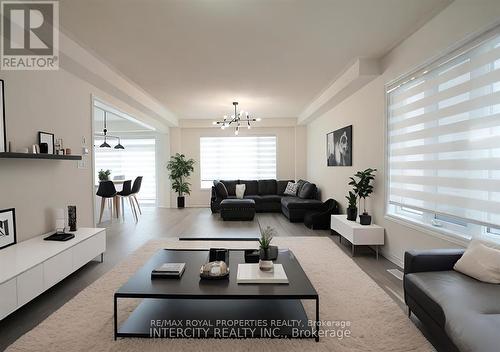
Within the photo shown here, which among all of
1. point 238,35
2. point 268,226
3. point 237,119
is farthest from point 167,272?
point 237,119

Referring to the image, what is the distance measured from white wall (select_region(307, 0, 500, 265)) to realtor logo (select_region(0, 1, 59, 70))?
3763mm

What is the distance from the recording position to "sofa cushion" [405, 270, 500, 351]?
1.40 meters

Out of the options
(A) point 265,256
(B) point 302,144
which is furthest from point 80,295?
(B) point 302,144

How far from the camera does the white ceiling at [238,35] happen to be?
8.61ft

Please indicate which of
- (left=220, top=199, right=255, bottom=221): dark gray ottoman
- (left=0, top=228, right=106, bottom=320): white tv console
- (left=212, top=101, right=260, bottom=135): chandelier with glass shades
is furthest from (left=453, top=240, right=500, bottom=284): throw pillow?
(left=212, top=101, right=260, bottom=135): chandelier with glass shades

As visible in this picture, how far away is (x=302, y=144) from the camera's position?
866 cm

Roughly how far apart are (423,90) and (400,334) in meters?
2.54

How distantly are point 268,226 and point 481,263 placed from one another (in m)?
2.21

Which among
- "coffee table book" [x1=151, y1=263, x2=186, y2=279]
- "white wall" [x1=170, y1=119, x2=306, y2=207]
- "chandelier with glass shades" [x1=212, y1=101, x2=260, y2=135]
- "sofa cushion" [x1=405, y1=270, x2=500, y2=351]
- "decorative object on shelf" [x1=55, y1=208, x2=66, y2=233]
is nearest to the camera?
"sofa cushion" [x1=405, y1=270, x2=500, y2=351]

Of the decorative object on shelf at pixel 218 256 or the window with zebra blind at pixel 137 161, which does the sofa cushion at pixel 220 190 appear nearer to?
the window with zebra blind at pixel 137 161

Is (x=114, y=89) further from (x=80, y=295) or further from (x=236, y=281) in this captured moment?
(x=236, y=281)

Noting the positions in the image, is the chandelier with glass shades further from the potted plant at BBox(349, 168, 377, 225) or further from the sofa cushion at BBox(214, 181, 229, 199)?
the potted plant at BBox(349, 168, 377, 225)

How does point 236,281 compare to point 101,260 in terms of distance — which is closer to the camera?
point 236,281

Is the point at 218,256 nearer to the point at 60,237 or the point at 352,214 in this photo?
the point at 60,237
